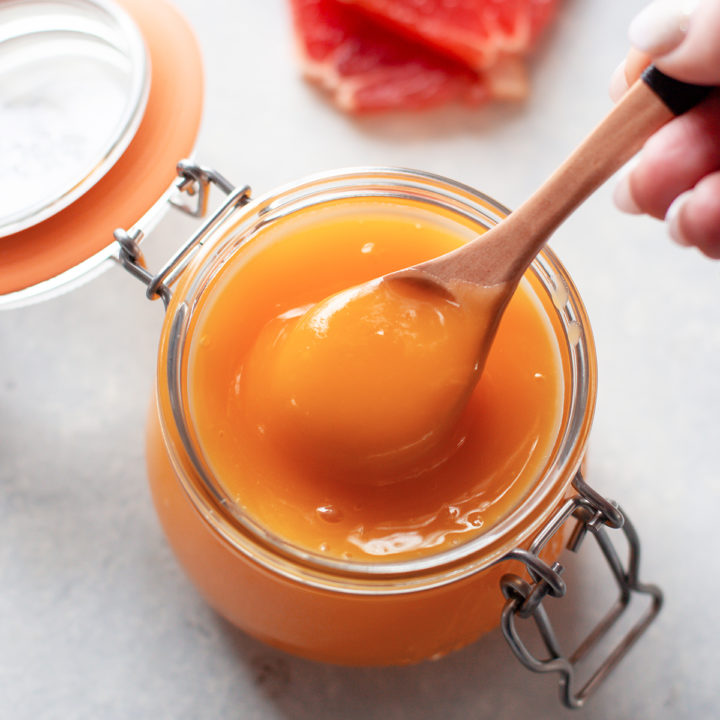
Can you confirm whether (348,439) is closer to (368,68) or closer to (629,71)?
(629,71)

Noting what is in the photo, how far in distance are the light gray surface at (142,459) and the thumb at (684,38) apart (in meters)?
0.43

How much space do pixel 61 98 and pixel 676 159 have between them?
2.01ft

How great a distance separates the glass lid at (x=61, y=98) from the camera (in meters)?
0.72

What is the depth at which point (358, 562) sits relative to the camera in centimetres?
57

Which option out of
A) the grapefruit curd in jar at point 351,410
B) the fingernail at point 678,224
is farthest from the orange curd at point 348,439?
the fingernail at point 678,224

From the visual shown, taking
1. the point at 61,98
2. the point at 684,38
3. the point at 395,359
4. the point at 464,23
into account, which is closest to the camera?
the point at 684,38

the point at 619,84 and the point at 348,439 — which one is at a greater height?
the point at 619,84

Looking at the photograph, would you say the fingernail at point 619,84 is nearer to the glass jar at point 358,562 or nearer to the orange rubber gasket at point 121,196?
the glass jar at point 358,562

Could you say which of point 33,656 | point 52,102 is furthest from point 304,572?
point 52,102

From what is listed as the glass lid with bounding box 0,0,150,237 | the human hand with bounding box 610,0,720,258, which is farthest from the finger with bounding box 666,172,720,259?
the glass lid with bounding box 0,0,150,237

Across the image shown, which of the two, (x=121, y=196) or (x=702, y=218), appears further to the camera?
(x=121, y=196)

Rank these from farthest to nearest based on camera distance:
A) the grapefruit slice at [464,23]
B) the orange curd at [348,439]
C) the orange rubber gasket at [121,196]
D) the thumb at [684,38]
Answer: the grapefruit slice at [464,23], the orange rubber gasket at [121,196], the orange curd at [348,439], the thumb at [684,38]

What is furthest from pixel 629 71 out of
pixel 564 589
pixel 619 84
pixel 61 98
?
pixel 61 98

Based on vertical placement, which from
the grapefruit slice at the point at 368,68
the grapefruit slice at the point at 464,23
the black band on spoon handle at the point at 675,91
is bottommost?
the grapefruit slice at the point at 368,68
